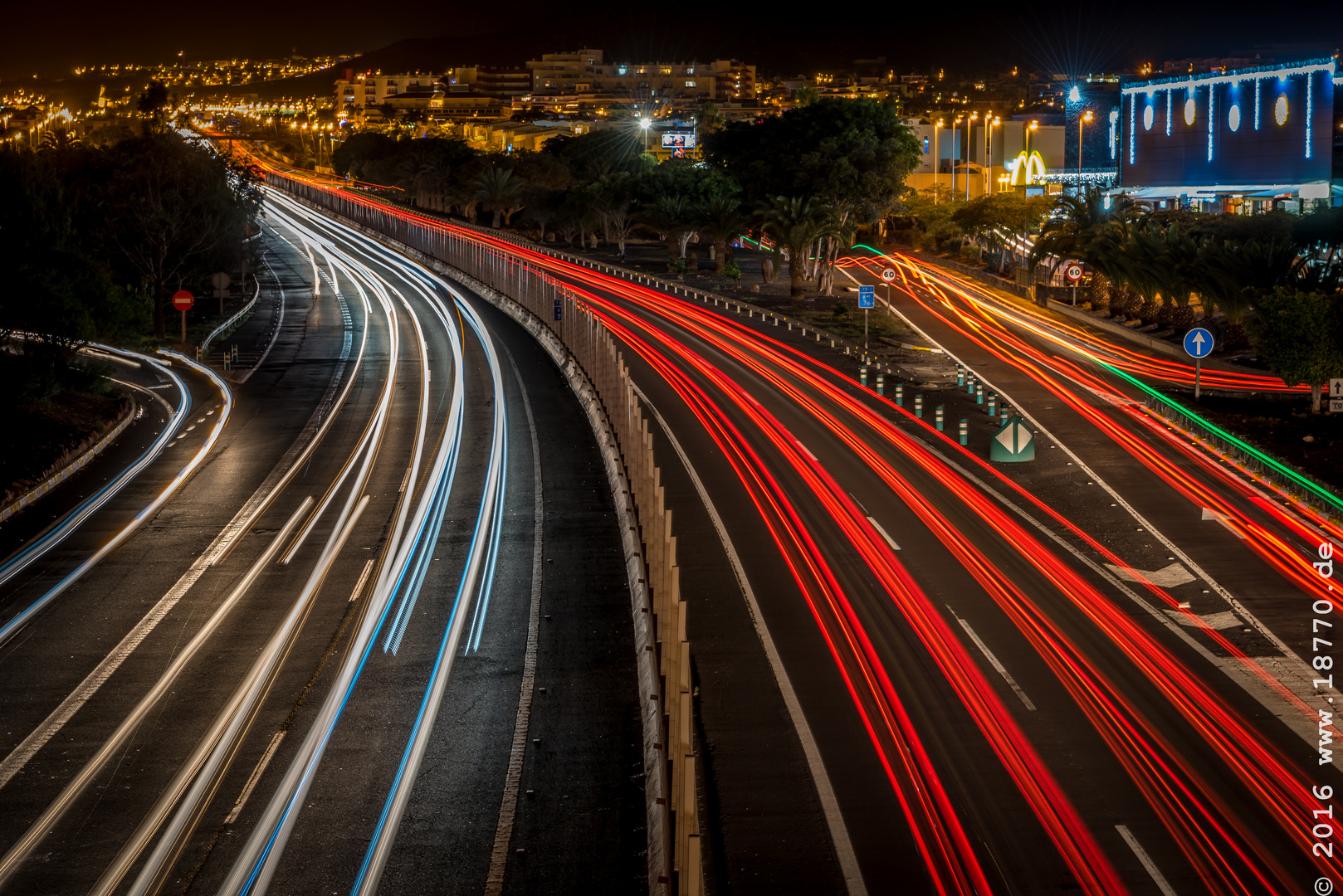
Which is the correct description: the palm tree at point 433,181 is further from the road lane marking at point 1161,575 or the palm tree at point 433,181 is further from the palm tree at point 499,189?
the road lane marking at point 1161,575

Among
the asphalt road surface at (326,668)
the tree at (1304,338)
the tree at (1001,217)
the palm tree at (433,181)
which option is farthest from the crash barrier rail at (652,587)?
the palm tree at (433,181)

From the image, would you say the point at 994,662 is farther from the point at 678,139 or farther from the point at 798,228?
the point at 678,139

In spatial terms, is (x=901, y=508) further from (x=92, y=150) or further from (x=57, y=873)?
(x=92, y=150)

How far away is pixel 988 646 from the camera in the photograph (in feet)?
53.8

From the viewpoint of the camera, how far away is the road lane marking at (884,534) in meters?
21.2

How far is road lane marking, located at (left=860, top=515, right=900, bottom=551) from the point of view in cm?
2116

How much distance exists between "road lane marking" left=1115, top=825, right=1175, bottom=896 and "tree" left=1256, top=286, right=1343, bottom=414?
2408 cm

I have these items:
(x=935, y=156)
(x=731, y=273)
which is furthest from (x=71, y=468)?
(x=935, y=156)

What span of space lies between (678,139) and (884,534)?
171299mm

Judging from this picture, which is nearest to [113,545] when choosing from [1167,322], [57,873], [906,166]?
[57,873]

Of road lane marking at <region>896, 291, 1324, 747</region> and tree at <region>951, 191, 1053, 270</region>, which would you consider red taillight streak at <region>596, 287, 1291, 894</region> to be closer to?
road lane marking at <region>896, 291, 1324, 747</region>

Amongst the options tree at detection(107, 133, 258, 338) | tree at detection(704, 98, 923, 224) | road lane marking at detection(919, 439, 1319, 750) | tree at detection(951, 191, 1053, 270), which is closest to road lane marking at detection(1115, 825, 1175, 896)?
road lane marking at detection(919, 439, 1319, 750)

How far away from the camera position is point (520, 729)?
1413cm

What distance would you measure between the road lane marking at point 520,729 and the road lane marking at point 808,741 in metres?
3.13
